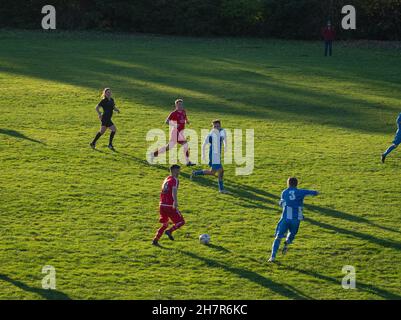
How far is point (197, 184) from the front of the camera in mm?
24656

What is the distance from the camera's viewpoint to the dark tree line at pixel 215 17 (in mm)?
62156

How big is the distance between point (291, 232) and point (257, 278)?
1537 mm

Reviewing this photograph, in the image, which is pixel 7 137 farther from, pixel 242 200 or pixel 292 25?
pixel 292 25

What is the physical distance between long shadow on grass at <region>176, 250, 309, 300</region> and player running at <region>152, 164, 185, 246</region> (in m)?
0.71

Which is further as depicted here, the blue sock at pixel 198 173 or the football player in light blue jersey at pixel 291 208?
the blue sock at pixel 198 173

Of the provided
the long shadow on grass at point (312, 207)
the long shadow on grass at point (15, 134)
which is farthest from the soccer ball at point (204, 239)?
the long shadow on grass at point (15, 134)

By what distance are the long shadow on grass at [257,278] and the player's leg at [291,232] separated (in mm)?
1304

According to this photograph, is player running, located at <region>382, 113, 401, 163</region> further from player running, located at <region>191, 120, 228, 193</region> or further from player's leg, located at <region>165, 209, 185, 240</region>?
player's leg, located at <region>165, 209, 185, 240</region>

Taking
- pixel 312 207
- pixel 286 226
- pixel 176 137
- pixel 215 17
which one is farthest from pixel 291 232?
pixel 215 17

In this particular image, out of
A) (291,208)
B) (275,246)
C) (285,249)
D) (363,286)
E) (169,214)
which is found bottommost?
(363,286)

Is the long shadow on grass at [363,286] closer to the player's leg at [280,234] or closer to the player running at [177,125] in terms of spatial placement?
the player's leg at [280,234]

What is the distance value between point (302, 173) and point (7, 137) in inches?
430

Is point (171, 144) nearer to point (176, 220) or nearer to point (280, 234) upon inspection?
point (176, 220)

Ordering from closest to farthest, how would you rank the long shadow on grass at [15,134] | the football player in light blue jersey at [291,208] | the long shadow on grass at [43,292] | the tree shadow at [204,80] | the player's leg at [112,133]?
the long shadow on grass at [43,292]
the football player in light blue jersey at [291,208]
the player's leg at [112,133]
the long shadow on grass at [15,134]
the tree shadow at [204,80]
